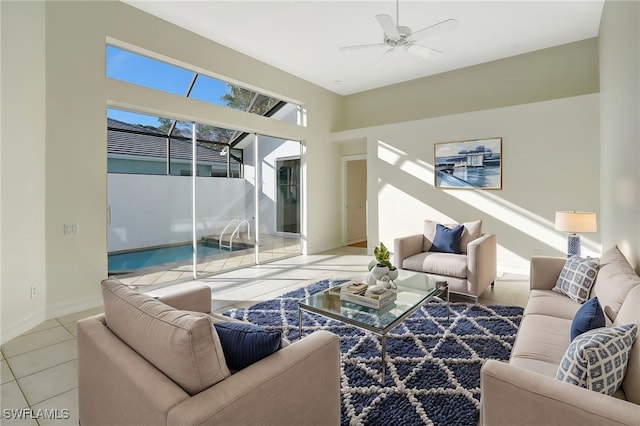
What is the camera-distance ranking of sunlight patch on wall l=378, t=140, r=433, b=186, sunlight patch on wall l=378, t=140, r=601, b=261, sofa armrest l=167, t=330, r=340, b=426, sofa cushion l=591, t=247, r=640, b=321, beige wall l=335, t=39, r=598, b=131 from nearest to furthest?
sofa armrest l=167, t=330, r=340, b=426, sofa cushion l=591, t=247, r=640, b=321, sunlight patch on wall l=378, t=140, r=601, b=261, beige wall l=335, t=39, r=598, b=131, sunlight patch on wall l=378, t=140, r=433, b=186

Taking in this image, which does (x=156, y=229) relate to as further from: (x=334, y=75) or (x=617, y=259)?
(x=617, y=259)

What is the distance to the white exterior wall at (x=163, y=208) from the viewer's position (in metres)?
4.13

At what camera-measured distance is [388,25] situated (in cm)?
319

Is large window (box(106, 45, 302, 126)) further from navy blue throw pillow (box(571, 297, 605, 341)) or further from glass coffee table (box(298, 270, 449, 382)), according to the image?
navy blue throw pillow (box(571, 297, 605, 341))

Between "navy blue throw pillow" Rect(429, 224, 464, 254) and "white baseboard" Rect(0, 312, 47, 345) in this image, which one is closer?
"white baseboard" Rect(0, 312, 47, 345)

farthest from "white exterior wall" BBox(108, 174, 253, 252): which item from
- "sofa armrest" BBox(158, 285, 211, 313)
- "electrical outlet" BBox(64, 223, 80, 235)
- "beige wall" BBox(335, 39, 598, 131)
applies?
"beige wall" BBox(335, 39, 598, 131)

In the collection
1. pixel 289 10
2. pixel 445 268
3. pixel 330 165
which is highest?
pixel 289 10

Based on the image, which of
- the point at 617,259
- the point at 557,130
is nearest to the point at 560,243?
the point at 557,130

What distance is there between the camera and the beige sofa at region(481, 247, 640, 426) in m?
1.11

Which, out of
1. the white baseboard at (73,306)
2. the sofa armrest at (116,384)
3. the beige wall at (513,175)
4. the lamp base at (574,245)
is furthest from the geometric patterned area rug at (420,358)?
the beige wall at (513,175)

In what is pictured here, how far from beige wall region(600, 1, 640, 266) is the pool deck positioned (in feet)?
16.3

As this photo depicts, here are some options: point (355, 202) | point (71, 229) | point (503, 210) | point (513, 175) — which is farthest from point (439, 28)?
point (355, 202)

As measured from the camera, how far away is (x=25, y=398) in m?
2.08

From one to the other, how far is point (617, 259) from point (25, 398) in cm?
412
